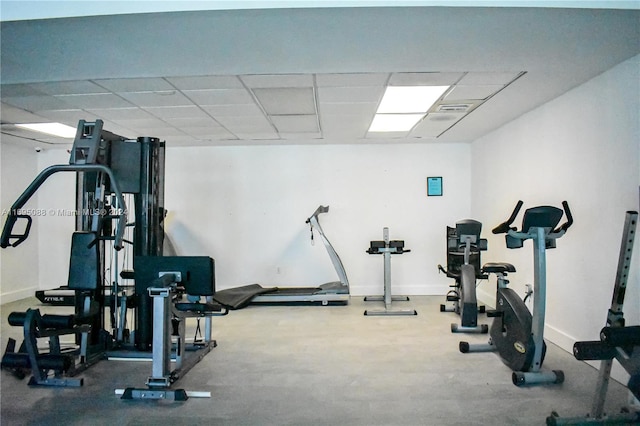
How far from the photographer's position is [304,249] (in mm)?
6363

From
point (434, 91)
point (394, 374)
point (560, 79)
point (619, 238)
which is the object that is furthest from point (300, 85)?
point (619, 238)

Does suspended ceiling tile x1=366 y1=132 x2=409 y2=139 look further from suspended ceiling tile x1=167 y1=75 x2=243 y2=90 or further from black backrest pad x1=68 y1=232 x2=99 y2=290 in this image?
black backrest pad x1=68 y1=232 x2=99 y2=290

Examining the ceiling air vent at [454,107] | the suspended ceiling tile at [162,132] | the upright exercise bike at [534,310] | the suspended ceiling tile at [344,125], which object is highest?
the ceiling air vent at [454,107]

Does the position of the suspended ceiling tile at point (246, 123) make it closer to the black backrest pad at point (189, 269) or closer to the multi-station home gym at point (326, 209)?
the multi-station home gym at point (326, 209)

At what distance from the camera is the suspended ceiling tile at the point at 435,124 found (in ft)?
15.0

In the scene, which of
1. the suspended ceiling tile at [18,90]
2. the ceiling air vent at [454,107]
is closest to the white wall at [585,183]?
the ceiling air vent at [454,107]

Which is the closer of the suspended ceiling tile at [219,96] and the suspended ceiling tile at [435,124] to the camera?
the suspended ceiling tile at [219,96]

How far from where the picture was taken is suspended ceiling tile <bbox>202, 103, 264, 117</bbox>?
13.5ft

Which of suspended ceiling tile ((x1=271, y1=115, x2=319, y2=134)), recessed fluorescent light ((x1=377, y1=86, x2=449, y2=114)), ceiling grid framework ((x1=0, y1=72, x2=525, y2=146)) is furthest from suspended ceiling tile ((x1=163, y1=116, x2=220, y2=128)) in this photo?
recessed fluorescent light ((x1=377, y1=86, x2=449, y2=114))

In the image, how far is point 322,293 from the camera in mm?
5707

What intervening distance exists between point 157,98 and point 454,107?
10.8ft

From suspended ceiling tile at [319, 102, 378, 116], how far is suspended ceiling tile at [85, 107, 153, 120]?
6.98ft

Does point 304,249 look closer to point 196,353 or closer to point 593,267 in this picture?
point 196,353

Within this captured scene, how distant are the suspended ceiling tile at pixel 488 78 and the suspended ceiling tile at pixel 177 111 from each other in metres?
2.86
